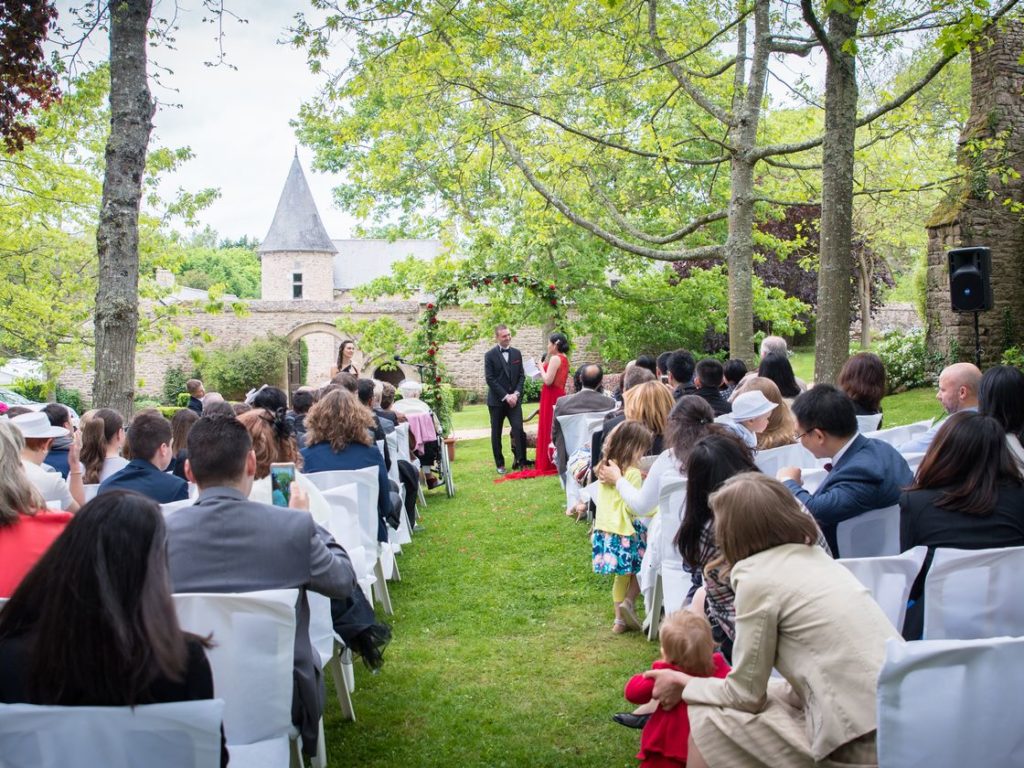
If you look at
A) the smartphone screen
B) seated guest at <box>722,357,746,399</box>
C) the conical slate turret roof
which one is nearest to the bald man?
seated guest at <box>722,357,746,399</box>

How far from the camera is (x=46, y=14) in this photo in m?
6.33

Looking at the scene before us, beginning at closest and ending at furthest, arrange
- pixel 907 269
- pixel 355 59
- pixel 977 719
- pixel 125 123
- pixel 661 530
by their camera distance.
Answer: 1. pixel 977 719
2. pixel 661 530
3. pixel 125 123
4. pixel 355 59
5. pixel 907 269

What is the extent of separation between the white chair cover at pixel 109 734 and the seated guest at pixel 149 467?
248 centimetres

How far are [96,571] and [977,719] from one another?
78.2 inches

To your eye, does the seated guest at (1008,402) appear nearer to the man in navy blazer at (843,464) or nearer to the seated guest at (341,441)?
the man in navy blazer at (843,464)

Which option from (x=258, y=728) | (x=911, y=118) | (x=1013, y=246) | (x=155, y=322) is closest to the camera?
(x=258, y=728)

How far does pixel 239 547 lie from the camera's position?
3070 mm

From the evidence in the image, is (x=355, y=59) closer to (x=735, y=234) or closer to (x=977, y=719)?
(x=735, y=234)

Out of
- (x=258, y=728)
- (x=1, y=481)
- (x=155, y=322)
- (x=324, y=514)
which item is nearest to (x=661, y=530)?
(x=324, y=514)

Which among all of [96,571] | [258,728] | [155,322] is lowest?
[258,728]

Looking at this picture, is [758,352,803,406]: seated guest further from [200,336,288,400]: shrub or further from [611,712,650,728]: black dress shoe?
[200,336,288,400]: shrub

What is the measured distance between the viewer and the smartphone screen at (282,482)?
360 centimetres

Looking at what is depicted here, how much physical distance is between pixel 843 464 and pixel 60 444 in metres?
4.72

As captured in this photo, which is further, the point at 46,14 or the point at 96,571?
the point at 46,14
